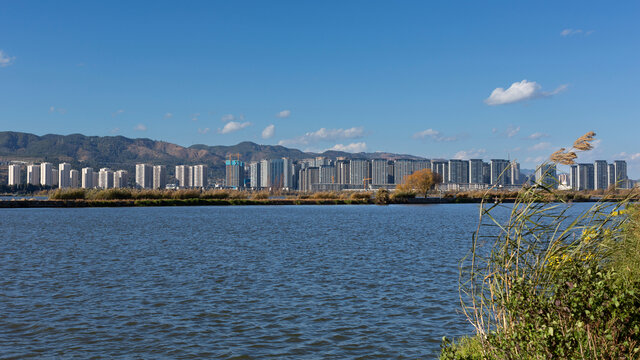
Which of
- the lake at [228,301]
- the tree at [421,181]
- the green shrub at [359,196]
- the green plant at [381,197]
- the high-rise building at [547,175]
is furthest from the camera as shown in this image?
the tree at [421,181]

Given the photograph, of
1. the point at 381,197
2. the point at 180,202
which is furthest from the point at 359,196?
the point at 180,202

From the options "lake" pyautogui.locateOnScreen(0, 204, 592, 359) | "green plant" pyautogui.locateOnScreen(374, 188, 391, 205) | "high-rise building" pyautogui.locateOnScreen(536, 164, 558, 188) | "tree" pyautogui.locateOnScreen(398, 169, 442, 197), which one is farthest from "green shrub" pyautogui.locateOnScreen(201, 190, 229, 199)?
"high-rise building" pyautogui.locateOnScreen(536, 164, 558, 188)

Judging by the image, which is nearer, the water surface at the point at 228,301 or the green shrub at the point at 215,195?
the water surface at the point at 228,301

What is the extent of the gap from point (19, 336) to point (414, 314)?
7.13m

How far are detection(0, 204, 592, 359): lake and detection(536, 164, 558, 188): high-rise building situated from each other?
3.19 meters

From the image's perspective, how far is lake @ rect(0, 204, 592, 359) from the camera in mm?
8234

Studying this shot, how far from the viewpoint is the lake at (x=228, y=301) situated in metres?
8.23

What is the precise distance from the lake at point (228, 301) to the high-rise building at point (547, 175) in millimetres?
3185

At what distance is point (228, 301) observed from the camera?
11.3 metres

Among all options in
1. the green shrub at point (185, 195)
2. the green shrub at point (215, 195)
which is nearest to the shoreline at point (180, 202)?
the green shrub at point (185, 195)

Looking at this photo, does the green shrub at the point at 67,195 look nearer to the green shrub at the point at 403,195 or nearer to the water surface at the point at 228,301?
the water surface at the point at 228,301

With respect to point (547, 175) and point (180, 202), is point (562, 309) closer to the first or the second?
point (547, 175)

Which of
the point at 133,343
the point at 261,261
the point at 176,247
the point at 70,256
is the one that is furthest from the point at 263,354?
the point at 176,247

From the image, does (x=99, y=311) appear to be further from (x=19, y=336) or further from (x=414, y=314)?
(x=414, y=314)
